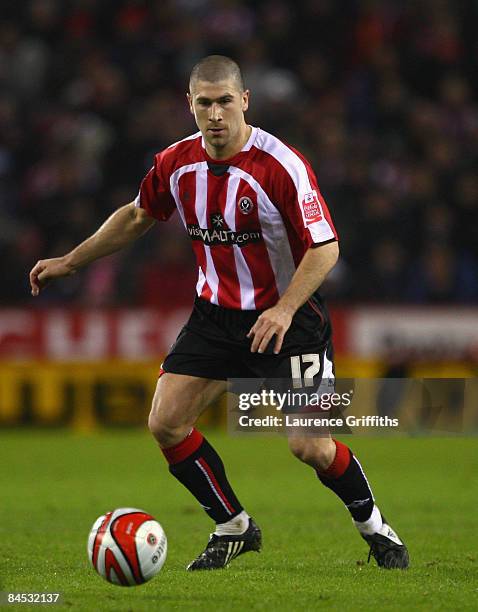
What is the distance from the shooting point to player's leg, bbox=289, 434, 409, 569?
5.48 metres

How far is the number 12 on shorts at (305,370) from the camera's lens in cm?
555

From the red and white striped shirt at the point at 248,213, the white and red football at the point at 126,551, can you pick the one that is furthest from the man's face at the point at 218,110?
the white and red football at the point at 126,551

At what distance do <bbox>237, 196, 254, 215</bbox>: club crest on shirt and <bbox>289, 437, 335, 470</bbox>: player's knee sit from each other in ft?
3.28

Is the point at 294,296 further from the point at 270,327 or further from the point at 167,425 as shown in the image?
the point at 167,425

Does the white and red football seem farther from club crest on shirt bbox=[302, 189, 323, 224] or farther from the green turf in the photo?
club crest on shirt bbox=[302, 189, 323, 224]

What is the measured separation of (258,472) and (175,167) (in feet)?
15.6

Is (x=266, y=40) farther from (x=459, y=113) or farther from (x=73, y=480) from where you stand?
(x=73, y=480)

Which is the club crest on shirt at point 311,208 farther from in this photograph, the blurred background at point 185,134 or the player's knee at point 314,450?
the blurred background at point 185,134

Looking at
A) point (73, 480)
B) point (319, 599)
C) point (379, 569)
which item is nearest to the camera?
point (319, 599)

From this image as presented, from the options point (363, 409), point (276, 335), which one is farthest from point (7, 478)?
point (276, 335)

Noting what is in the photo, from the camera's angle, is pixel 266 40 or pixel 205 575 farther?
pixel 266 40

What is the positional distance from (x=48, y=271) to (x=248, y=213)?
105 cm

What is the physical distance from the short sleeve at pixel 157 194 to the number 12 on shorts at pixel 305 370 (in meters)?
0.94

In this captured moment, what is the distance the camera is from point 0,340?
12703mm
